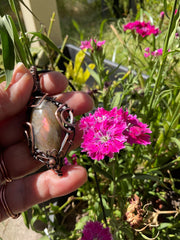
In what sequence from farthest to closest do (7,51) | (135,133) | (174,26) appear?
(174,26) < (135,133) < (7,51)

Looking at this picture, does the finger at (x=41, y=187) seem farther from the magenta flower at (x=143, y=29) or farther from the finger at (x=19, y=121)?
the magenta flower at (x=143, y=29)

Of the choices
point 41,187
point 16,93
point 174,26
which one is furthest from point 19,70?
point 174,26

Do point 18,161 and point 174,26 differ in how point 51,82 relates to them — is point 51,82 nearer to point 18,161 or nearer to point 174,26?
point 18,161

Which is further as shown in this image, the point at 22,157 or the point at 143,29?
the point at 143,29

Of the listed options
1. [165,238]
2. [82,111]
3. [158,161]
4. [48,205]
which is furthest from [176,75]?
[48,205]

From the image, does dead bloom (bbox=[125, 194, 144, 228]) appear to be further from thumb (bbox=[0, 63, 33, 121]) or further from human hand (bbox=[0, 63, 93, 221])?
thumb (bbox=[0, 63, 33, 121])

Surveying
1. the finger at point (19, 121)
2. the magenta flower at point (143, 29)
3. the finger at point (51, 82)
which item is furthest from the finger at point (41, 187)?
the magenta flower at point (143, 29)

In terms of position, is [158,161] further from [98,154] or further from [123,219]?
[98,154]
